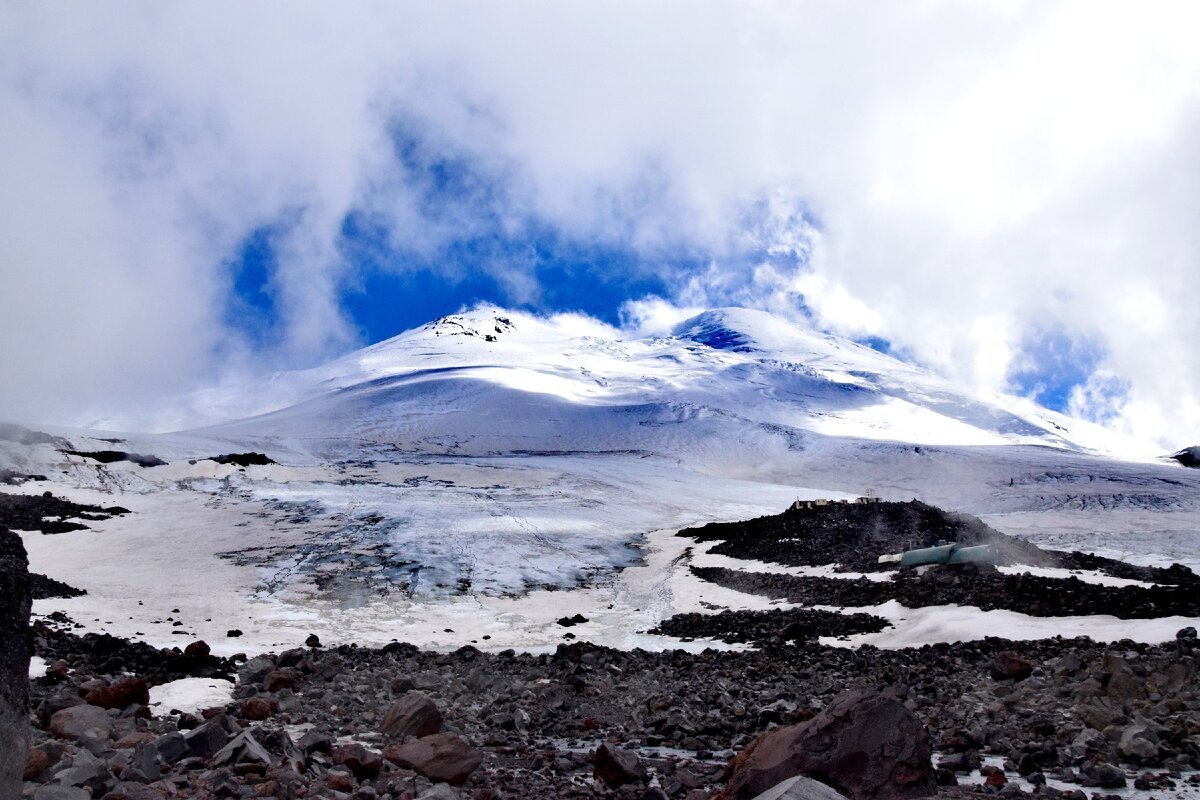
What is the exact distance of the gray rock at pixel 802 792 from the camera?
14.9 ft

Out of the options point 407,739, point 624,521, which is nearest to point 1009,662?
point 407,739

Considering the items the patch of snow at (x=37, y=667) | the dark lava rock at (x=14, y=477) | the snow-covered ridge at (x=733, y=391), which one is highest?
the snow-covered ridge at (x=733, y=391)

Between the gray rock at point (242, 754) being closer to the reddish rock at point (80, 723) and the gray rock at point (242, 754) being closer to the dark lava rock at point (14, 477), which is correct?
the reddish rock at point (80, 723)

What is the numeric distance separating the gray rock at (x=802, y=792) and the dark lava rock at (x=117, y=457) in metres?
60.3

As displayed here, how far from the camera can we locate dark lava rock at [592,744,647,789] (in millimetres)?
6773

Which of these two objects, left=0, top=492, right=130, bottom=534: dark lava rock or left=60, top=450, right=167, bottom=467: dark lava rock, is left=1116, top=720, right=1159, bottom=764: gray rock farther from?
left=60, top=450, right=167, bottom=467: dark lava rock

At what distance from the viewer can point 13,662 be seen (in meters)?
4.76

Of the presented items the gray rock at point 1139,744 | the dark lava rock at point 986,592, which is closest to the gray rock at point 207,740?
the gray rock at point 1139,744

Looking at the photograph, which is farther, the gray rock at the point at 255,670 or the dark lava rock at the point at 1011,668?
the gray rock at the point at 255,670

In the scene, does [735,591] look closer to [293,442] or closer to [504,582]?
[504,582]

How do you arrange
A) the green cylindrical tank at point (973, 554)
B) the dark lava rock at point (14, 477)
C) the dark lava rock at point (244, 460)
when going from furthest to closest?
the dark lava rock at point (244, 460), the dark lava rock at point (14, 477), the green cylindrical tank at point (973, 554)

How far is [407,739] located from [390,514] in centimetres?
3373

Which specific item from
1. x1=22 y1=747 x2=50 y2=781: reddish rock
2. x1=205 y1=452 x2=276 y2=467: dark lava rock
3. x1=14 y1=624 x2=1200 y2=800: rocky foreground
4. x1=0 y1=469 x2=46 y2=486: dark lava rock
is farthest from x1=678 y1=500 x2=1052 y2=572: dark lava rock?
x1=205 y1=452 x2=276 y2=467: dark lava rock

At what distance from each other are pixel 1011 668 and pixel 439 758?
683cm
